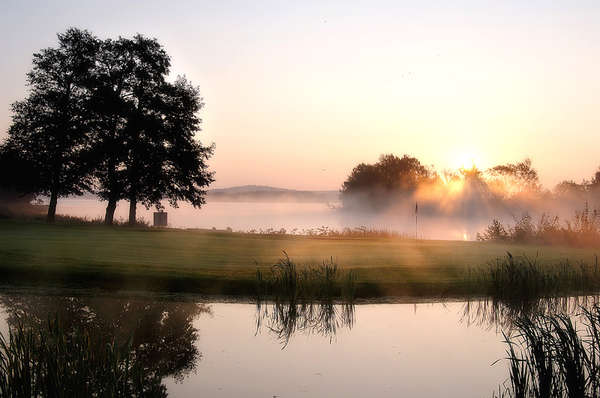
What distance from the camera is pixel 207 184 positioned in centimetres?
4453

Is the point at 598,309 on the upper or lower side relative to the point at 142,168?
lower

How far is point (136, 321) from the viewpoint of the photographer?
472 inches

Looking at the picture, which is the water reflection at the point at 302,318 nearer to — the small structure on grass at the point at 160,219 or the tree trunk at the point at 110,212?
the tree trunk at the point at 110,212

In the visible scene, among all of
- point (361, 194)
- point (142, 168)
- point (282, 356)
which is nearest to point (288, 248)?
point (282, 356)

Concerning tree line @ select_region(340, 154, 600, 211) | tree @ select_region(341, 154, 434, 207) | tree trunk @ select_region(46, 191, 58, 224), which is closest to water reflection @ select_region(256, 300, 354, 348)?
tree trunk @ select_region(46, 191, 58, 224)

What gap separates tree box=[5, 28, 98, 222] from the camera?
41.2 m

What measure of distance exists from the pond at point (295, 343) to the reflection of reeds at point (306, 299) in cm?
7

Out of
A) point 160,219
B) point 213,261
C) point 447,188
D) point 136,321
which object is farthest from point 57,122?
point 447,188

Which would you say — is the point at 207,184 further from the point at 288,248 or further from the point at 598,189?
the point at 598,189

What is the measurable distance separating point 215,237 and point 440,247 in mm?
10337

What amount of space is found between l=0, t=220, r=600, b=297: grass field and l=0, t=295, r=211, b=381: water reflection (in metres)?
1.76

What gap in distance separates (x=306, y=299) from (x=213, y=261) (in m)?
5.23

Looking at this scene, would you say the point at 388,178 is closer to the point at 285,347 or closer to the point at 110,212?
the point at 110,212

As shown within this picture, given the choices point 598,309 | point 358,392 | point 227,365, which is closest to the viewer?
point 598,309
